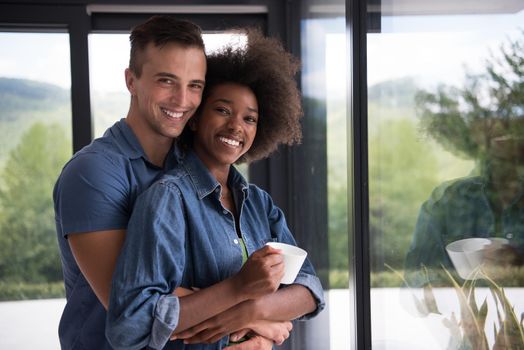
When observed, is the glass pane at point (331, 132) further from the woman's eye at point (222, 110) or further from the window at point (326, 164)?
the woman's eye at point (222, 110)

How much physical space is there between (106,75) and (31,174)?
557mm

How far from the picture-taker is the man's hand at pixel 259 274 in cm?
121

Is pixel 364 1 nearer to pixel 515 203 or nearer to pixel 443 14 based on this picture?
pixel 443 14

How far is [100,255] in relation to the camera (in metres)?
1.22

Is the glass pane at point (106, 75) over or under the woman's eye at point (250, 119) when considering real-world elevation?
over

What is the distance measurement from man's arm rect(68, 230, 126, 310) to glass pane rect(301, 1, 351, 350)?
95 cm

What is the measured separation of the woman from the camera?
116 centimetres

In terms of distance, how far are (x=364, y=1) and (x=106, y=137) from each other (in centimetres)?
81

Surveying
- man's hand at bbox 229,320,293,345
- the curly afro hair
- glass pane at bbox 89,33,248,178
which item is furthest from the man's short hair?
glass pane at bbox 89,33,248,178

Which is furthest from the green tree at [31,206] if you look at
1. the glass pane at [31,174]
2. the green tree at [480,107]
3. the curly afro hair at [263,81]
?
the green tree at [480,107]

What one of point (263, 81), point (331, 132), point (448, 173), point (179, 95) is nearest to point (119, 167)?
point (179, 95)

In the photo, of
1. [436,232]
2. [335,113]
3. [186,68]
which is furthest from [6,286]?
[436,232]

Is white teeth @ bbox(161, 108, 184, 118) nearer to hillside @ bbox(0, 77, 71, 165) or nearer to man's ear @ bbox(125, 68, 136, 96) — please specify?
man's ear @ bbox(125, 68, 136, 96)

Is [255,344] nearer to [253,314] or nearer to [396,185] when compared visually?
[253,314]
